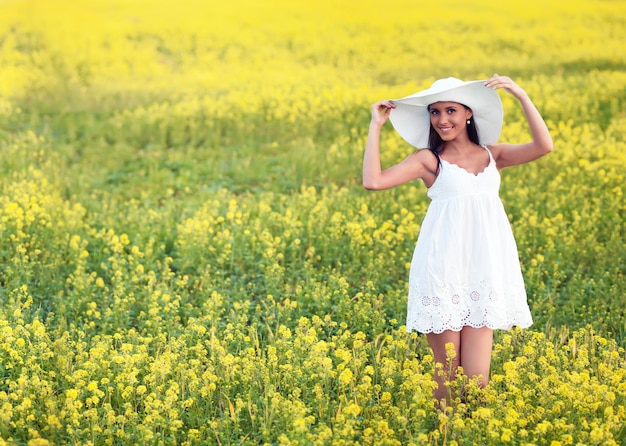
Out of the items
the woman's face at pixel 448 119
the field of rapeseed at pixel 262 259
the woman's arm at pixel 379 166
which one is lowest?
the field of rapeseed at pixel 262 259

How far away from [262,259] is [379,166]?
3.18 m

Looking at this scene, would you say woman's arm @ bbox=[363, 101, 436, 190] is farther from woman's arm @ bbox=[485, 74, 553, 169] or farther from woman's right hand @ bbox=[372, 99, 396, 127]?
woman's arm @ bbox=[485, 74, 553, 169]

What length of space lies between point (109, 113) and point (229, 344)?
1012 centimetres

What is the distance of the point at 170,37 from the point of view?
75.1 feet

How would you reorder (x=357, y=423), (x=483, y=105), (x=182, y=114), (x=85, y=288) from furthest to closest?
(x=182, y=114) → (x=85, y=288) → (x=483, y=105) → (x=357, y=423)

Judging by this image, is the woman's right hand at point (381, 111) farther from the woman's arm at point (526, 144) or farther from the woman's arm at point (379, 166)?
the woman's arm at point (526, 144)

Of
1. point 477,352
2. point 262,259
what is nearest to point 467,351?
point 477,352

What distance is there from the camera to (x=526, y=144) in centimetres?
532

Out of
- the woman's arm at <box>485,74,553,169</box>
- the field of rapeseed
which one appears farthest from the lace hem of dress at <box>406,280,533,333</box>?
the woman's arm at <box>485,74,553,169</box>

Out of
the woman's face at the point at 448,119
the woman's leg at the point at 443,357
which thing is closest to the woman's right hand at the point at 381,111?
the woman's face at the point at 448,119

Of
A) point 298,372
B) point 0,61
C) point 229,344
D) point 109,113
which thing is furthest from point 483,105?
point 0,61

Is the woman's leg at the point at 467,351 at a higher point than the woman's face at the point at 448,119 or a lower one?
lower

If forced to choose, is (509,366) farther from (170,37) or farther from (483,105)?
(170,37)

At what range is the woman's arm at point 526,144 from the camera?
16.6 ft
